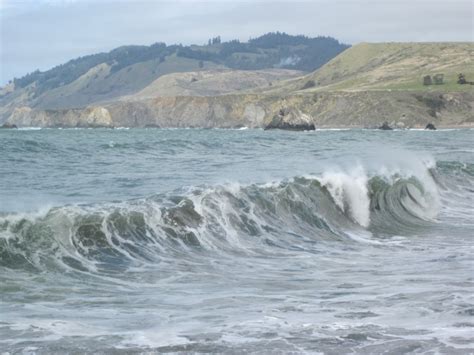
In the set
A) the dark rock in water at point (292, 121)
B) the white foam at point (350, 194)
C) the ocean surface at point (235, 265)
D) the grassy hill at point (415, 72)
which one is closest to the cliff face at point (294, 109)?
the dark rock in water at point (292, 121)

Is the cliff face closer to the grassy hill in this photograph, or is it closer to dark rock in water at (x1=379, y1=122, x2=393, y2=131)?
dark rock in water at (x1=379, y1=122, x2=393, y2=131)

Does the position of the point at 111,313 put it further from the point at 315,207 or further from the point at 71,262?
the point at 315,207

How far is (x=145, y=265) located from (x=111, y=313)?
11.4 ft

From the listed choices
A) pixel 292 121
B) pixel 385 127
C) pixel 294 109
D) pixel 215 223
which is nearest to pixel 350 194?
pixel 215 223

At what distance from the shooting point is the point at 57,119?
199 metres

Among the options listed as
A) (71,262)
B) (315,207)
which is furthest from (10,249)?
(315,207)

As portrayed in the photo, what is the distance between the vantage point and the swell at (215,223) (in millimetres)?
13047

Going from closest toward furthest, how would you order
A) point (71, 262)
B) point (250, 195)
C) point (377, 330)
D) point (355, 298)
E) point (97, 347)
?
point (97, 347) < point (377, 330) < point (355, 298) < point (71, 262) < point (250, 195)

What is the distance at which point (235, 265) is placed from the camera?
42.8ft

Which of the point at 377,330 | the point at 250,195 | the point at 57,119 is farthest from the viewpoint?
the point at 57,119

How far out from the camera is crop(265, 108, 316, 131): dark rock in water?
11638cm

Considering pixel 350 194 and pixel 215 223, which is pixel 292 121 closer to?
pixel 350 194

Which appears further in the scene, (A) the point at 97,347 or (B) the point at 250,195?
(B) the point at 250,195

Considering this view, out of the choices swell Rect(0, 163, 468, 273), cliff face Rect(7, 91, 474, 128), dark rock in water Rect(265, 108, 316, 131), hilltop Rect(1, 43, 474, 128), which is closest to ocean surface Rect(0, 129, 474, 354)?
swell Rect(0, 163, 468, 273)
